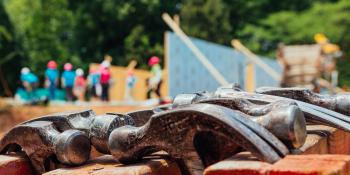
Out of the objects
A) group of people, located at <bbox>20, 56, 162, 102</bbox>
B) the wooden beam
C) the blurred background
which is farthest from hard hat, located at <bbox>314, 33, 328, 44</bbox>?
the blurred background

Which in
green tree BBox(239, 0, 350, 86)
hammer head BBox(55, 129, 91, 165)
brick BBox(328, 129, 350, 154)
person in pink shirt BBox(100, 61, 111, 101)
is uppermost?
green tree BBox(239, 0, 350, 86)

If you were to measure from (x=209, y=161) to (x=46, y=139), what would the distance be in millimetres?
430

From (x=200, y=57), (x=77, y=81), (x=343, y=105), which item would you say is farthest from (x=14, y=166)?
(x=77, y=81)

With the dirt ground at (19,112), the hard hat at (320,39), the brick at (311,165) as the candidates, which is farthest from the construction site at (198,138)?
the hard hat at (320,39)

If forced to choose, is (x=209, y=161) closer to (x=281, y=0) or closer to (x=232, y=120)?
(x=232, y=120)

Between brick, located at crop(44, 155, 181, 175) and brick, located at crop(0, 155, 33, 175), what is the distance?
158 millimetres

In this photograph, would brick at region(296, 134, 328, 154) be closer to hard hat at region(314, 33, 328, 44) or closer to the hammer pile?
the hammer pile

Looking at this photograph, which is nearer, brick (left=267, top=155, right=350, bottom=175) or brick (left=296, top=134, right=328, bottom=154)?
brick (left=267, top=155, right=350, bottom=175)

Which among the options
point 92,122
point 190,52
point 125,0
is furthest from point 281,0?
point 92,122

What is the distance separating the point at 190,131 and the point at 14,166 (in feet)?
1.74

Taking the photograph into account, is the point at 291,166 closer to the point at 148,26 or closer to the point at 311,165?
the point at 311,165

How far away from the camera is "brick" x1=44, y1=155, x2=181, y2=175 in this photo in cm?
122

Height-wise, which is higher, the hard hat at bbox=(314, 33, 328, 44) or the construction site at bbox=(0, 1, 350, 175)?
the hard hat at bbox=(314, 33, 328, 44)

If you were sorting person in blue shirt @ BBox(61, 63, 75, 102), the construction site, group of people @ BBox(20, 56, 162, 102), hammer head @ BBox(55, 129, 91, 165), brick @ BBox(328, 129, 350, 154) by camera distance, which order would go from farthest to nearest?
person in blue shirt @ BBox(61, 63, 75, 102) → group of people @ BBox(20, 56, 162, 102) → brick @ BBox(328, 129, 350, 154) → hammer head @ BBox(55, 129, 91, 165) → the construction site
